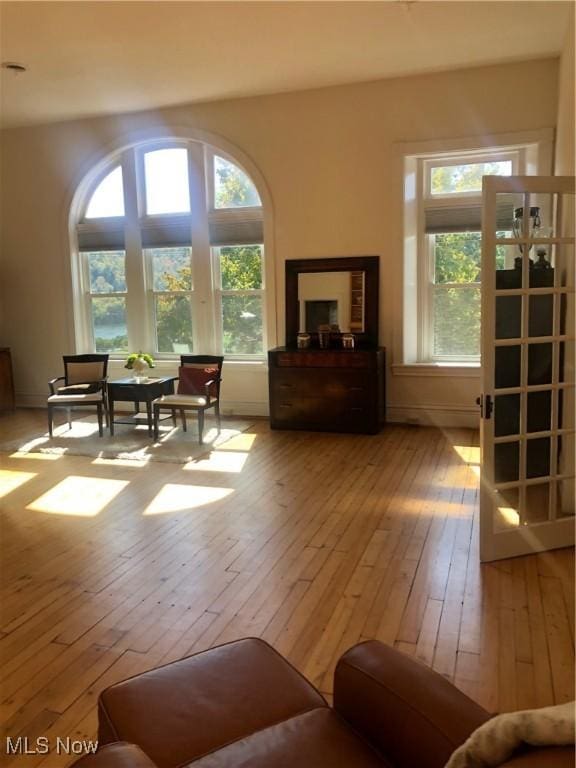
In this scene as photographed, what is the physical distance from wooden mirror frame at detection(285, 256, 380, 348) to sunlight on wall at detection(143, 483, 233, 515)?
2.51m

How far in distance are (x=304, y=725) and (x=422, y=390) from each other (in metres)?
5.25

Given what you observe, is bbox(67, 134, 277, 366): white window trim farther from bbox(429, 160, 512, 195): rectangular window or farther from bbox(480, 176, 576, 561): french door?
bbox(480, 176, 576, 561): french door

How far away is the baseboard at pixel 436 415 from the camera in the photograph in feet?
20.7

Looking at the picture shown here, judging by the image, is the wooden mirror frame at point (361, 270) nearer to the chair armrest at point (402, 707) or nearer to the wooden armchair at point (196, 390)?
the wooden armchair at point (196, 390)

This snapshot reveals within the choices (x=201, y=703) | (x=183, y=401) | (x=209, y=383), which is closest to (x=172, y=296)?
(x=209, y=383)

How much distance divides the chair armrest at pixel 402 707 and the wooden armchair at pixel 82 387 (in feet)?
17.0

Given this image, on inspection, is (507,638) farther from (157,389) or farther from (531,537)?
(157,389)

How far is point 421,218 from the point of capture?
21.0 feet

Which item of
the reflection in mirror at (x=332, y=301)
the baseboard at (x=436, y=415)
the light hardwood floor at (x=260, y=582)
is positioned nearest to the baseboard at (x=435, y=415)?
the baseboard at (x=436, y=415)

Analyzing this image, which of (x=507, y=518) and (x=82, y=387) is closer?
(x=507, y=518)

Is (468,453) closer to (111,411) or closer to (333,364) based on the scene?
(333,364)

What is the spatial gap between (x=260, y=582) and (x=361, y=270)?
408 centimetres

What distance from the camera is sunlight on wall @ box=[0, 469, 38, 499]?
4641mm

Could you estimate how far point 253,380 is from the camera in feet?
23.3
